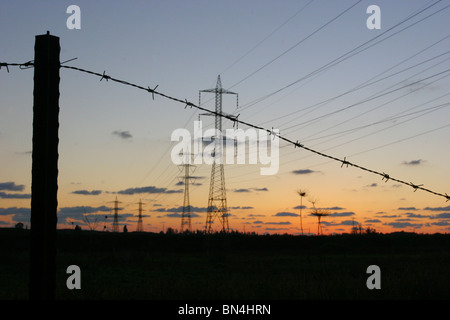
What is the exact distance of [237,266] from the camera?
4172cm

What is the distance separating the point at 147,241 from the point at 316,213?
1709 inches

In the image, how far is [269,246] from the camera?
269 feet

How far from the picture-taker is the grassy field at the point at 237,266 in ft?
49.7

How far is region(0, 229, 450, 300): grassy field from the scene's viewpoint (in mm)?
15141

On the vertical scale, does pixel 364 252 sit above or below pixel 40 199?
below

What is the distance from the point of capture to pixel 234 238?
82688 mm
